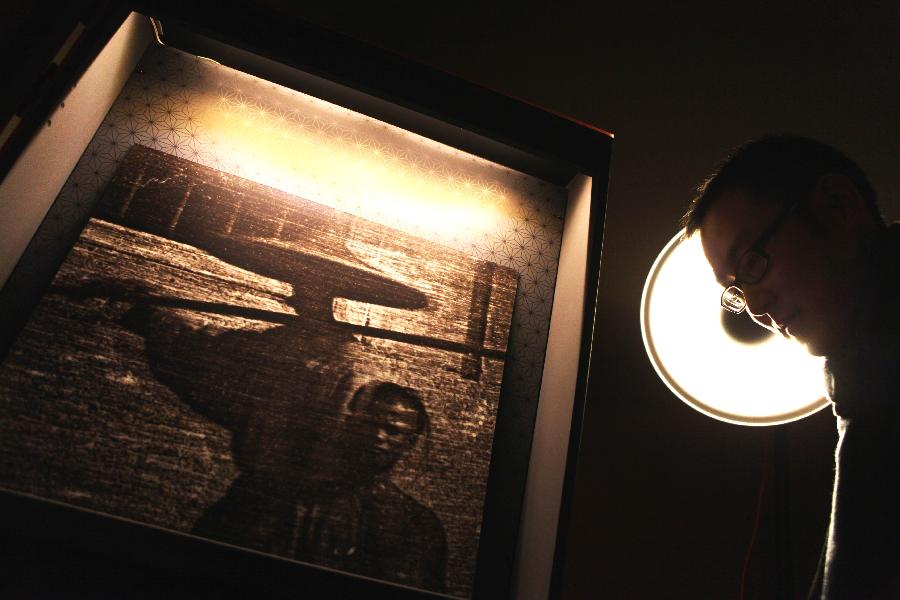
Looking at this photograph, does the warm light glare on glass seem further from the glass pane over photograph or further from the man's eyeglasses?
the man's eyeglasses

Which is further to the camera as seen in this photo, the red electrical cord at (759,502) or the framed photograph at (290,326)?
the red electrical cord at (759,502)

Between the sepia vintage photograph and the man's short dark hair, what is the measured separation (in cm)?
56

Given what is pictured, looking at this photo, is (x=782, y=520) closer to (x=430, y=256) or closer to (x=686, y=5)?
(x=430, y=256)

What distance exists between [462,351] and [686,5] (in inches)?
49.1

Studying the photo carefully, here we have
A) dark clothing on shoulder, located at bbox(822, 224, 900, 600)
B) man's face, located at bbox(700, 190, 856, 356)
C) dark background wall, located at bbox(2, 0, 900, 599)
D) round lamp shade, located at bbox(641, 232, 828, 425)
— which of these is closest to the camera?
dark clothing on shoulder, located at bbox(822, 224, 900, 600)

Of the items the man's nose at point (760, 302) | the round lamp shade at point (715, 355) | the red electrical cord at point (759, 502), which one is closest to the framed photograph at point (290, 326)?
the round lamp shade at point (715, 355)

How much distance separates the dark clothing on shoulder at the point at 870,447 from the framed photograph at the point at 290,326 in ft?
1.35

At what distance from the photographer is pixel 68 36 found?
72cm

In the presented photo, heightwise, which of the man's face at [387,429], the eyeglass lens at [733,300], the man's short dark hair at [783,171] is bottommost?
the man's face at [387,429]

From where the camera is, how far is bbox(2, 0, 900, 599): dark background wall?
3.46 feet

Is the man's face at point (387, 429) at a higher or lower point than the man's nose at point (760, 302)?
lower

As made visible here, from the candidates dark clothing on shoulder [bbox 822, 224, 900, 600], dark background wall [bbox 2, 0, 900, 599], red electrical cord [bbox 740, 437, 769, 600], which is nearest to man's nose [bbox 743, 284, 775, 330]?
dark clothing on shoulder [bbox 822, 224, 900, 600]

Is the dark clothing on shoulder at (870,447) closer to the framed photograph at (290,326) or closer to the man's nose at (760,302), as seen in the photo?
the man's nose at (760,302)

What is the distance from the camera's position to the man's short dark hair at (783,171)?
0.92m
